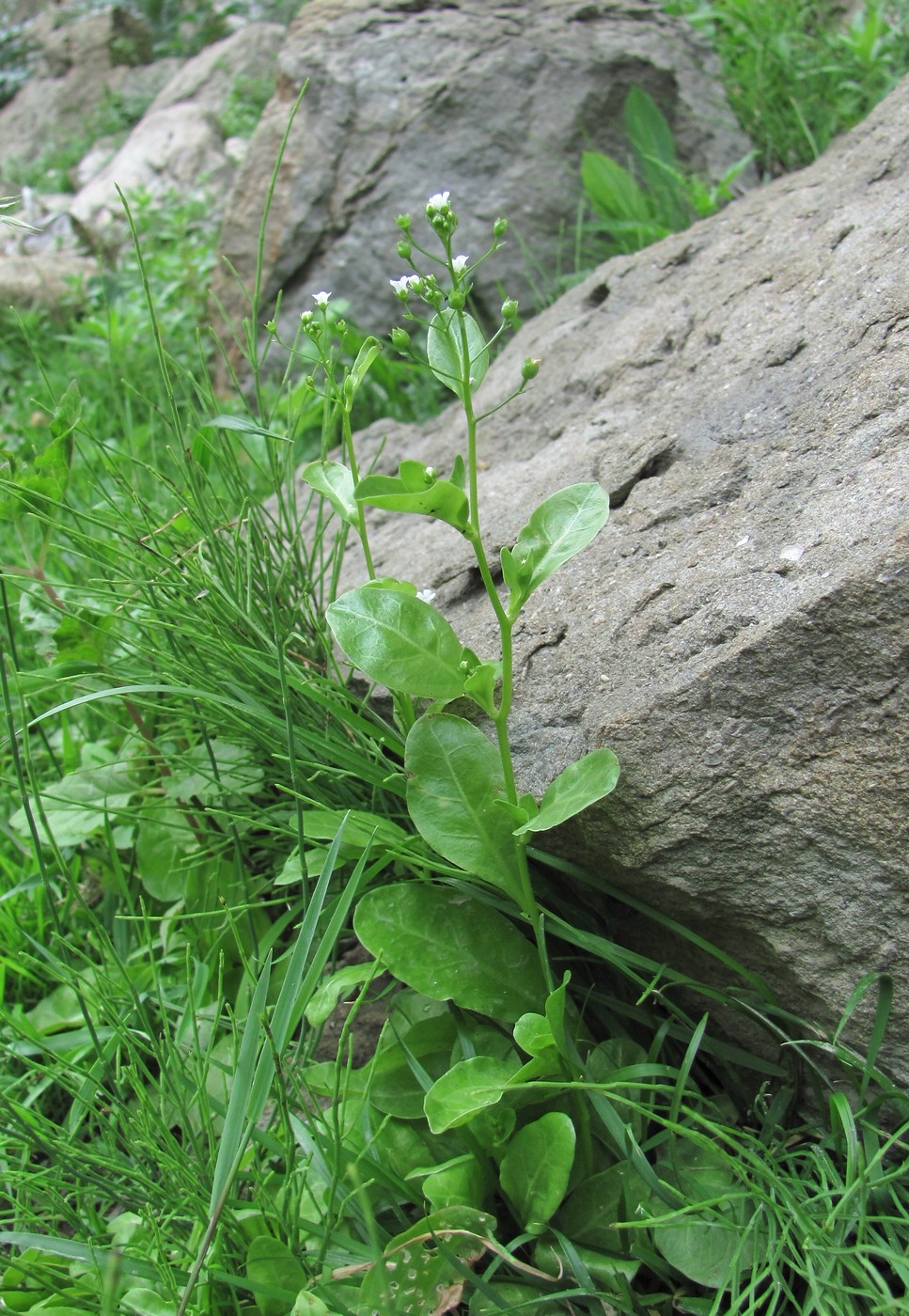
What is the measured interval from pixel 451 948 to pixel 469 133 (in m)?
2.72

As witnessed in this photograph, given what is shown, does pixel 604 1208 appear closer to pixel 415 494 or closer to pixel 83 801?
pixel 415 494

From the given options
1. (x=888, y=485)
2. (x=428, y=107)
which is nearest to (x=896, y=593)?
(x=888, y=485)

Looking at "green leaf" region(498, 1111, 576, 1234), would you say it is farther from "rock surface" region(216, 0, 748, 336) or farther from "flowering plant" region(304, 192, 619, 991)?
"rock surface" region(216, 0, 748, 336)

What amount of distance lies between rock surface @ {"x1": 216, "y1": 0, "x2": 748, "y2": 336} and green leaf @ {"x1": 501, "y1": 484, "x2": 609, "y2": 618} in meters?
2.05

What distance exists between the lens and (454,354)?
3.76 feet

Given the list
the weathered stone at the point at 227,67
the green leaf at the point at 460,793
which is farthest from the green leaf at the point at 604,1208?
the weathered stone at the point at 227,67

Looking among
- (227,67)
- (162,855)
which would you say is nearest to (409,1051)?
(162,855)

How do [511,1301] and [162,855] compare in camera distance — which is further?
[162,855]

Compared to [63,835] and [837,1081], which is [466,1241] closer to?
[837,1081]

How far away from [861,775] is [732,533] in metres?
Answer: 0.37

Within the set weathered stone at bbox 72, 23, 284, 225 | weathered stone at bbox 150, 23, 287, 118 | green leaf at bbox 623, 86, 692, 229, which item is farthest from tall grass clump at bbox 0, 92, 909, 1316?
weathered stone at bbox 150, 23, 287, 118

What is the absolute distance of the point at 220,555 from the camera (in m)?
1.67

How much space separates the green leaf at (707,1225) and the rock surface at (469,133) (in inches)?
97.9

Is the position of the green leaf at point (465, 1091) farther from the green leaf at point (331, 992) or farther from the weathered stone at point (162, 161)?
the weathered stone at point (162, 161)
